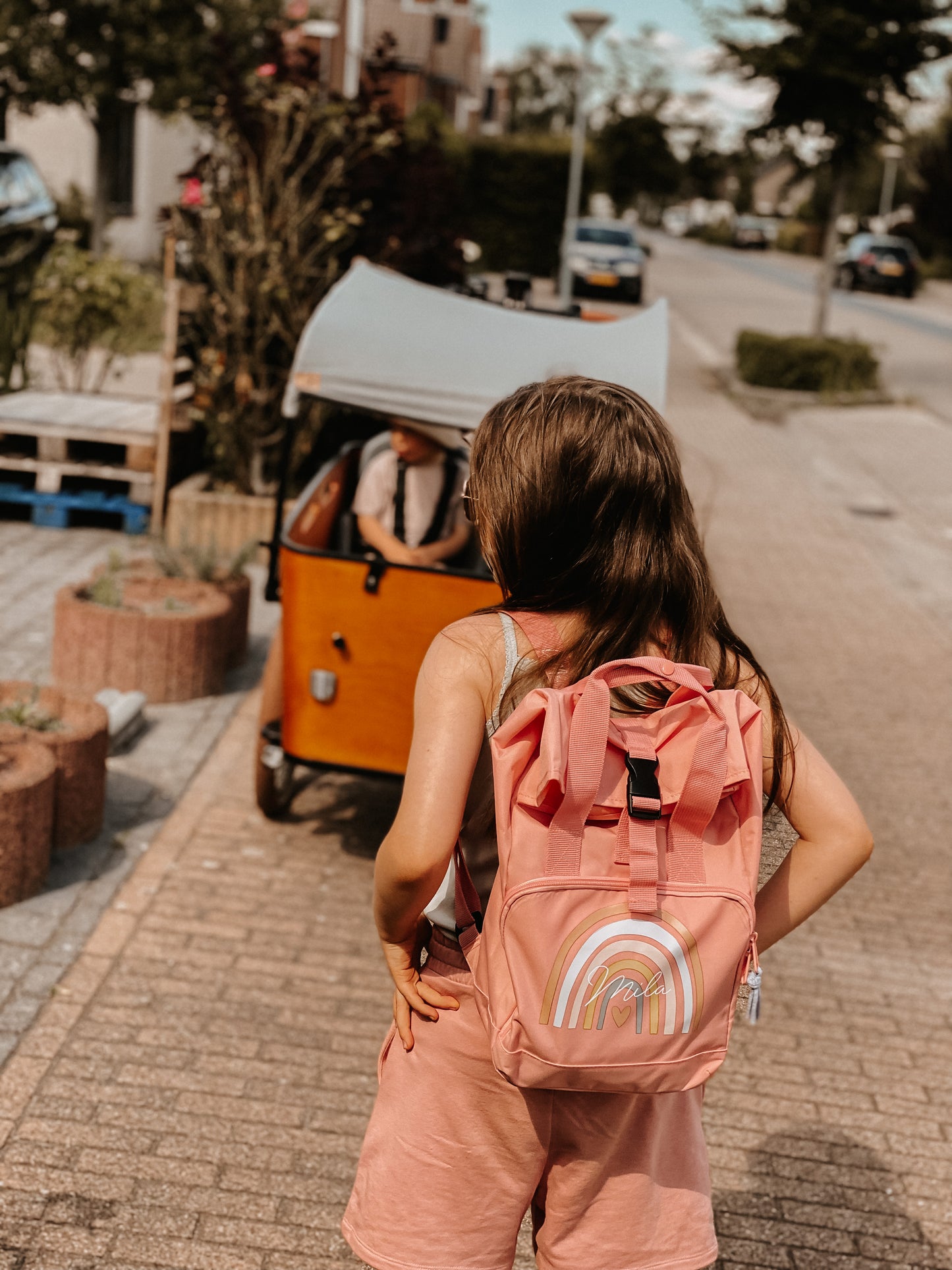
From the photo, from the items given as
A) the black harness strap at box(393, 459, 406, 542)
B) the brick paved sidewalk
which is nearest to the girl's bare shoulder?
the brick paved sidewalk

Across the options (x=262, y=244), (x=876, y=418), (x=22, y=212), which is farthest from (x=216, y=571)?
(x=876, y=418)

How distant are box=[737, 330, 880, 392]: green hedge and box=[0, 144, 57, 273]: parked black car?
1027 cm

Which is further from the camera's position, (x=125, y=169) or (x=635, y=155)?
(x=635, y=155)

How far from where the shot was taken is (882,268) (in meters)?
44.7

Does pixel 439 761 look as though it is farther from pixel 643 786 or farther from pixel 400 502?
pixel 400 502

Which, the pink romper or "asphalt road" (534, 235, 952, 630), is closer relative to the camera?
the pink romper

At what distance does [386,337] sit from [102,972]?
2.36m

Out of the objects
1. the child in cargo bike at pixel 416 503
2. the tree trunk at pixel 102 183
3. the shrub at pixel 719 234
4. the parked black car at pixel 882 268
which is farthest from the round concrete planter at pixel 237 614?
the shrub at pixel 719 234

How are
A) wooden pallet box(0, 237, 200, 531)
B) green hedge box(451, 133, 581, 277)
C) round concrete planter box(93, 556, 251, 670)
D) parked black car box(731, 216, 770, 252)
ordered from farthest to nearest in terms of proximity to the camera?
parked black car box(731, 216, 770, 252) < green hedge box(451, 133, 581, 277) < wooden pallet box(0, 237, 200, 531) < round concrete planter box(93, 556, 251, 670)

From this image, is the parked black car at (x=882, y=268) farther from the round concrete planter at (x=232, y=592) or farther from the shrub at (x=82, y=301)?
the round concrete planter at (x=232, y=592)

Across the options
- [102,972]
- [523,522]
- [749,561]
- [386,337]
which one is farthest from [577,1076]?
[749,561]

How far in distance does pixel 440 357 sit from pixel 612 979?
11.7ft

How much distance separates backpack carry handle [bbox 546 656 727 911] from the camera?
167cm

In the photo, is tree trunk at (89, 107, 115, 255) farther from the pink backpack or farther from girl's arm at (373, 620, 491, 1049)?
→ the pink backpack
